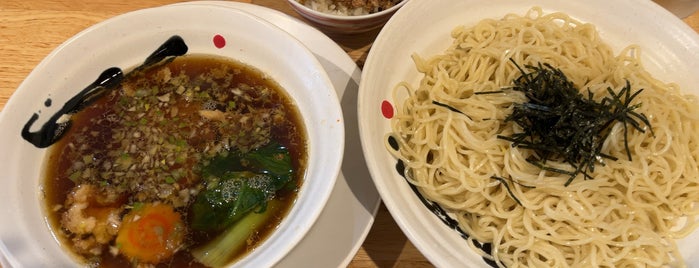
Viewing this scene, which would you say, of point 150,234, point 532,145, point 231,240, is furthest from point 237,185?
point 532,145

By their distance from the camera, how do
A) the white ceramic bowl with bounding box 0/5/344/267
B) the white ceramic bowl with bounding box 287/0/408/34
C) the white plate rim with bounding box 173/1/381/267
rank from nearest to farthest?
the white ceramic bowl with bounding box 0/5/344/267 < the white plate rim with bounding box 173/1/381/267 < the white ceramic bowl with bounding box 287/0/408/34

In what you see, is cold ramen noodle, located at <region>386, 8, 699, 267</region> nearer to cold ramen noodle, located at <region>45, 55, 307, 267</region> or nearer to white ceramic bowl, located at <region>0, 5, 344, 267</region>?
white ceramic bowl, located at <region>0, 5, 344, 267</region>

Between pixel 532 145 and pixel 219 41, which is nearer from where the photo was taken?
pixel 532 145

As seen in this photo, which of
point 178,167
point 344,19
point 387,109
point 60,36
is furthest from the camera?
point 60,36

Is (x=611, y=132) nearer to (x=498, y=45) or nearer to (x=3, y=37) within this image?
(x=498, y=45)

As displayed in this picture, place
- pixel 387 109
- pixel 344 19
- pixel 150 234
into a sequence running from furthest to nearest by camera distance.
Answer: pixel 344 19 → pixel 387 109 → pixel 150 234

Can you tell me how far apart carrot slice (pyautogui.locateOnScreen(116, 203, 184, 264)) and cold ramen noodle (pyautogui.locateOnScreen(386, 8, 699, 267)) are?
2.67ft

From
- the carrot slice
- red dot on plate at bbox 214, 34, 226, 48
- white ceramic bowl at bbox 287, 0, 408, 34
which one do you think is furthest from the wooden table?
the carrot slice

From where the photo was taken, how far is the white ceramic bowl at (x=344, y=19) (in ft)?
6.39

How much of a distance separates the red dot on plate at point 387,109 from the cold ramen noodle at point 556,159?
0.03 m

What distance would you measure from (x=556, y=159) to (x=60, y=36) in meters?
2.28

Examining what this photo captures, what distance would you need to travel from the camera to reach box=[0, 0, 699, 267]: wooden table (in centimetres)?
184

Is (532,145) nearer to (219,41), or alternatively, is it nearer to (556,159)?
(556,159)

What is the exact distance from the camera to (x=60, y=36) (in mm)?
2150
